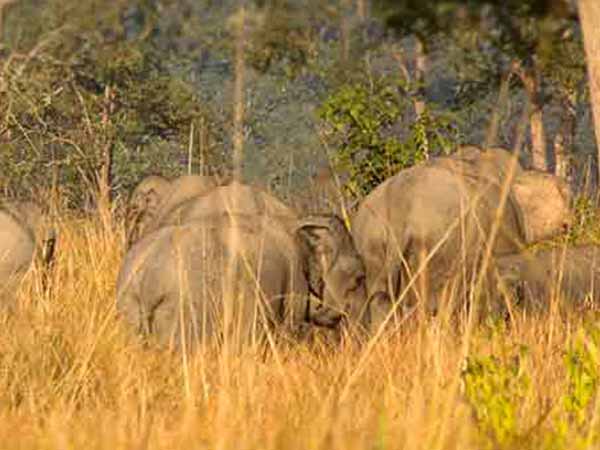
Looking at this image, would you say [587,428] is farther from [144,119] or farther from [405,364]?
[144,119]

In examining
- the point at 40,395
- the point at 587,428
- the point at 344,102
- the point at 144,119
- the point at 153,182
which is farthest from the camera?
the point at 144,119

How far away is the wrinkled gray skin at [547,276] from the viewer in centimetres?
1009

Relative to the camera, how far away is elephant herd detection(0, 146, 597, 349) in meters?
8.48

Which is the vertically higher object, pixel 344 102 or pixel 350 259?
pixel 344 102

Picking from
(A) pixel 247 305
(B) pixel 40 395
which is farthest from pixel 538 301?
(B) pixel 40 395

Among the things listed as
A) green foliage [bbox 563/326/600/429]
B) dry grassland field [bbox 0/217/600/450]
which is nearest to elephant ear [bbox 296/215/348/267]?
dry grassland field [bbox 0/217/600/450]

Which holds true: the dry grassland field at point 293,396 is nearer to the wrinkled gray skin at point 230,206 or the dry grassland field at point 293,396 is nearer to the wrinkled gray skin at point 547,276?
the wrinkled gray skin at point 230,206

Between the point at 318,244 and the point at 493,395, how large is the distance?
4.88 meters

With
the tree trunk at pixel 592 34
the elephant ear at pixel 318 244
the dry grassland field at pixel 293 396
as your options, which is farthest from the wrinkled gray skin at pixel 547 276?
the tree trunk at pixel 592 34

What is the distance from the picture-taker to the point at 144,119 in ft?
117

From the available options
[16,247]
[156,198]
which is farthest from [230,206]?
[156,198]

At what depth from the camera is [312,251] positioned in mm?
9484

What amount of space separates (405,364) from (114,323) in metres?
2.18

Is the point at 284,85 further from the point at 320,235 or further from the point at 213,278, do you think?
the point at 213,278
